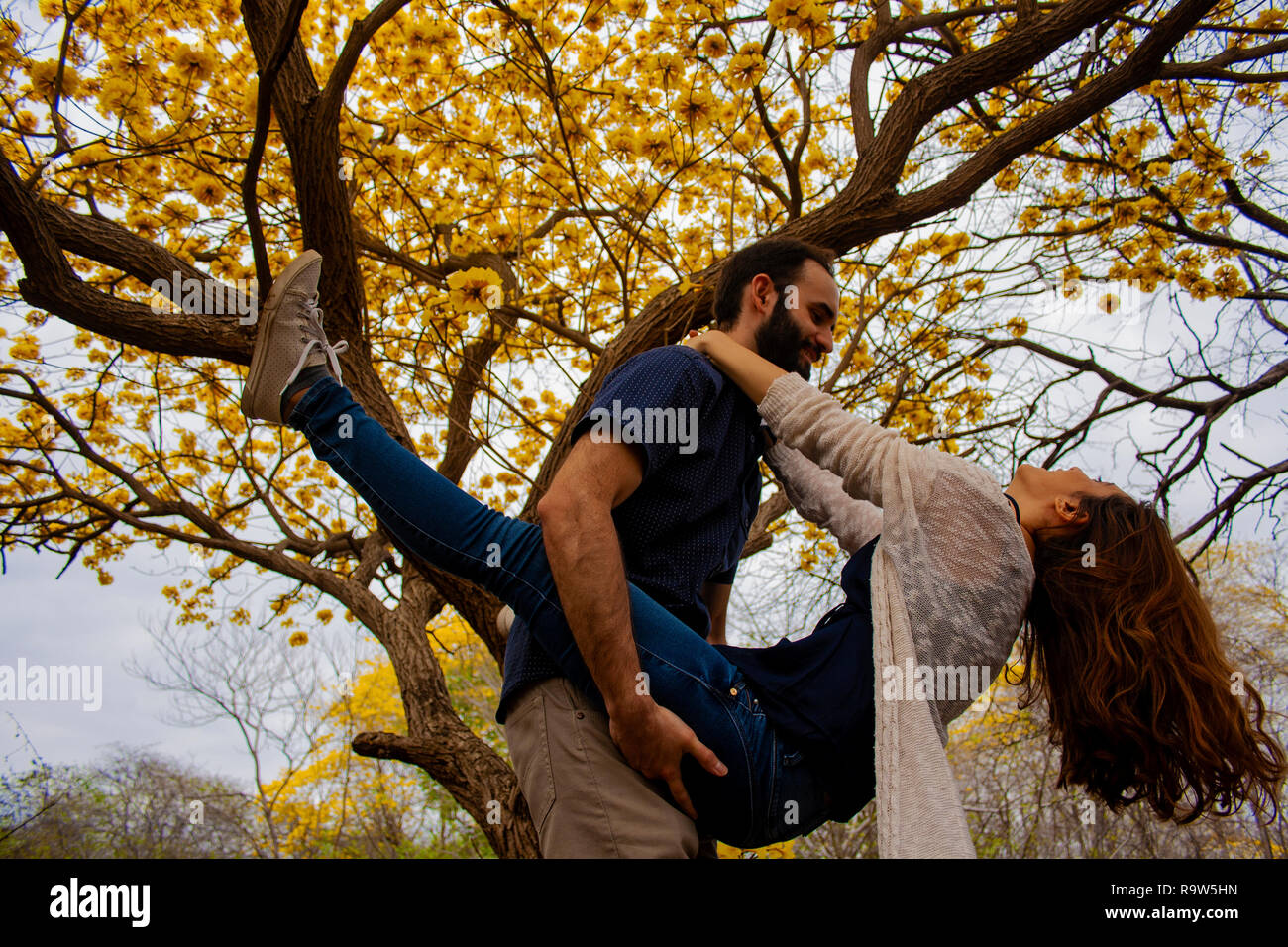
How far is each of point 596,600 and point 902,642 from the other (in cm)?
52

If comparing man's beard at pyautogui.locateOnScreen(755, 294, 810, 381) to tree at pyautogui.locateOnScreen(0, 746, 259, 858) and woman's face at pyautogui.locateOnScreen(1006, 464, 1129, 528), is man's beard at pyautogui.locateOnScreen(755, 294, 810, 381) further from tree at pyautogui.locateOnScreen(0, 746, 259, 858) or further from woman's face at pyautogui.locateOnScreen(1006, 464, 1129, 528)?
tree at pyautogui.locateOnScreen(0, 746, 259, 858)

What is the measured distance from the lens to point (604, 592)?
1.28m

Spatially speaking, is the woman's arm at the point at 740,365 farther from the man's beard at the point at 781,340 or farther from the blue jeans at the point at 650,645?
the blue jeans at the point at 650,645

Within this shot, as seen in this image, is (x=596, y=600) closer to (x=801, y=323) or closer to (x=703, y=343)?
(x=703, y=343)

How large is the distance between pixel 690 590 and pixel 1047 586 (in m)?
0.72

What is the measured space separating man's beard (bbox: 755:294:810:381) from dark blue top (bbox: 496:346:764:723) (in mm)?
207

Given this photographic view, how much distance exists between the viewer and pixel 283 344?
5.74ft

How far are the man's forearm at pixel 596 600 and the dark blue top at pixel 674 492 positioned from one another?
19cm

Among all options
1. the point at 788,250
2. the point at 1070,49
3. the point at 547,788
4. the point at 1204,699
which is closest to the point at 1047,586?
the point at 1204,699

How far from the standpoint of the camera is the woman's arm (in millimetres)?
1586

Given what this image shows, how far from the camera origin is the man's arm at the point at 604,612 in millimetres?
1277

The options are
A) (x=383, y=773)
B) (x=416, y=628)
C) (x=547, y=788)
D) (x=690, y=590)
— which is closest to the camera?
(x=547, y=788)
